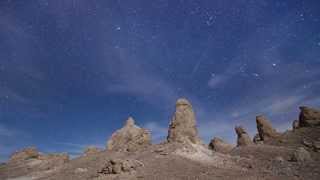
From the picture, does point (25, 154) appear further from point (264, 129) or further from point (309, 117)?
point (309, 117)

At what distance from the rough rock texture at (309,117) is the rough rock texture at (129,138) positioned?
98.8 feet

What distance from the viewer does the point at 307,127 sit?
57.5 meters

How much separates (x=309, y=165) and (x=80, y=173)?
86.7 feet

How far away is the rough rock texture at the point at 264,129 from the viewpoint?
59.1 meters

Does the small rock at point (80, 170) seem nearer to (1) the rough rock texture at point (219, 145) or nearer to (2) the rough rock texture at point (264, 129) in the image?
(1) the rough rock texture at point (219, 145)

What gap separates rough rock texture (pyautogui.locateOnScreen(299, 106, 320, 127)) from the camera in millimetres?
57031

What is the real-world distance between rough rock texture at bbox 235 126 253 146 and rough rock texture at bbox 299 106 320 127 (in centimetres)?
1096

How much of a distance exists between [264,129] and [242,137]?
4.88 metres

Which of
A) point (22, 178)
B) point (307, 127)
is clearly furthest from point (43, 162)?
point (307, 127)

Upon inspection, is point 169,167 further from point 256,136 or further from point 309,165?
point 256,136

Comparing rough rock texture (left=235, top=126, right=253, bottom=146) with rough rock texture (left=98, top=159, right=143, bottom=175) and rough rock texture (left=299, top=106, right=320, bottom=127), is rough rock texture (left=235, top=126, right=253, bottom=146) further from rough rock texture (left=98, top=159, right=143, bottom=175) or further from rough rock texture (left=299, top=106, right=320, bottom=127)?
rough rock texture (left=98, top=159, right=143, bottom=175)

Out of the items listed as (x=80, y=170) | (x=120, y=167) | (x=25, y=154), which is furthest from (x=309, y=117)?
(x=25, y=154)

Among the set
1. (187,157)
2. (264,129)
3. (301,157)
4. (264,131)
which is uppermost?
(264,129)

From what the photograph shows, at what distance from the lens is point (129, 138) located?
53625 millimetres
